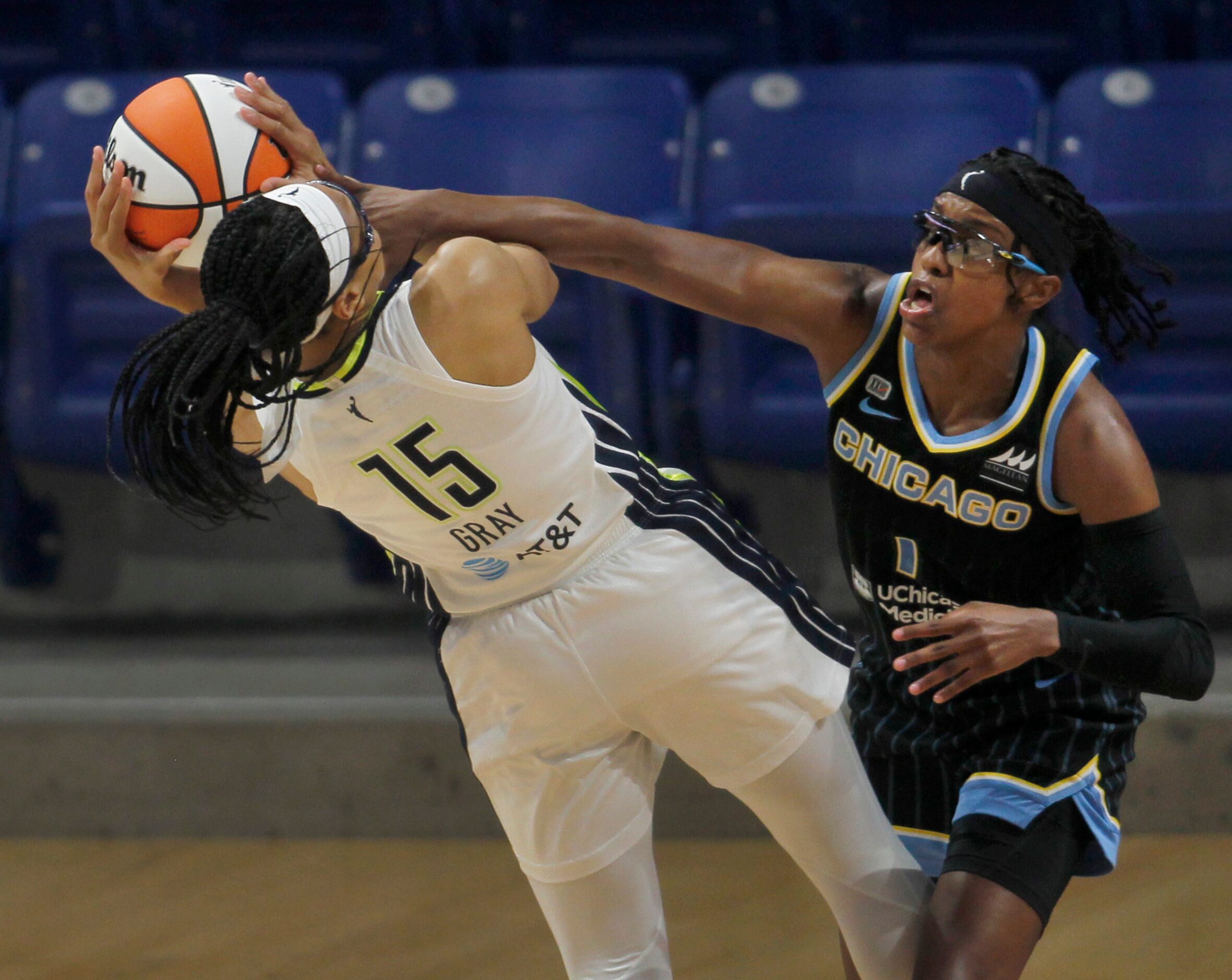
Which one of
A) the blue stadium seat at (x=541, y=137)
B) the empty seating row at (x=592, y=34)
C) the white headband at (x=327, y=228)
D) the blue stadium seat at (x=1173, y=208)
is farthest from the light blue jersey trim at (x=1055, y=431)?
the empty seating row at (x=592, y=34)

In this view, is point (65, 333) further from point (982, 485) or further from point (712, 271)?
point (982, 485)

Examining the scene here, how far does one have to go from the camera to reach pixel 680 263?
2.17 m

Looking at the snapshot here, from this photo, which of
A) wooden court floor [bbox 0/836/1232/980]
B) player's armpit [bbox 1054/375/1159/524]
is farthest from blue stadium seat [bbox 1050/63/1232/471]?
player's armpit [bbox 1054/375/1159/524]

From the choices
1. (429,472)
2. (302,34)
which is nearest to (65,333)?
(302,34)

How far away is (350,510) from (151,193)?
48 cm

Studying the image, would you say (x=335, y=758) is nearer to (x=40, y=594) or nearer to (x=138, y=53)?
(x=40, y=594)

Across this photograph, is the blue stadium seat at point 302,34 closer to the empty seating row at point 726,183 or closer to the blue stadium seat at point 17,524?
the empty seating row at point 726,183

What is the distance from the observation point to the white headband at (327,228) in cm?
166

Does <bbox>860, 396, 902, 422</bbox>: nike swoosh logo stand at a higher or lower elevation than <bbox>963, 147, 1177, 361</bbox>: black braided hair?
lower

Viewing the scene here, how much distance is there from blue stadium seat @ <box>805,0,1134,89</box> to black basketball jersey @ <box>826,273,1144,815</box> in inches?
114

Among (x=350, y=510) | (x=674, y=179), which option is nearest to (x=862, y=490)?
(x=350, y=510)

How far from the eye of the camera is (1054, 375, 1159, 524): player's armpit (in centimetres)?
196

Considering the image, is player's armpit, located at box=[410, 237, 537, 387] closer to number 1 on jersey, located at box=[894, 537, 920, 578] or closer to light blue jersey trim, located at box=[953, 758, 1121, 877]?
number 1 on jersey, located at box=[894, 537, 920, 578]

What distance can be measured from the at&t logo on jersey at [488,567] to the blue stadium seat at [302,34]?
3384 mm
